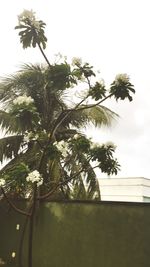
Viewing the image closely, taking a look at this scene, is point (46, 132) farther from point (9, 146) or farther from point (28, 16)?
point (28, 16)

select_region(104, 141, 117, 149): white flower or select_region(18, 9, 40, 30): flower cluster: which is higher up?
select_region(18, 9, 40, 30): flower cluster

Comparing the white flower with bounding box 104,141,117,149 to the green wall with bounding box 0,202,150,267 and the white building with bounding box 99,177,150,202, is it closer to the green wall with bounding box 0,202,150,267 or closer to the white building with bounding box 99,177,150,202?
the green wall with bounding box 0,202,150,267

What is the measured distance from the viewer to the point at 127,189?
2112 centimetres

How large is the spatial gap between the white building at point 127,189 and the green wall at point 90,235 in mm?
13712

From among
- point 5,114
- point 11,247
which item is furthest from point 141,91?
point 11,247

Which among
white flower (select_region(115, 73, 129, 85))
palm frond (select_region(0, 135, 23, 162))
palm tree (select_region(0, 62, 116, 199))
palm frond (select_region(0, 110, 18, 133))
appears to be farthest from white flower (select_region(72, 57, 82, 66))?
palm frond (select_region(0, 135, 23, 162))

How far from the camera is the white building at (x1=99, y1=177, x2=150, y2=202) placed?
798 inches

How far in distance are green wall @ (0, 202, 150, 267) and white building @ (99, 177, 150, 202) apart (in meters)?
13.7

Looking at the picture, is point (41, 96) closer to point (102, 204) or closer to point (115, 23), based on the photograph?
point (115, 23)

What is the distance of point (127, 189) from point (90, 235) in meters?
15.6

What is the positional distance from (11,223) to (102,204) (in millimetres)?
2550

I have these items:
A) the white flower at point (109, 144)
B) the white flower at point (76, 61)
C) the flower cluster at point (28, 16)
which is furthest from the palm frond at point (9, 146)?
the flower cluster at point (28, 16)

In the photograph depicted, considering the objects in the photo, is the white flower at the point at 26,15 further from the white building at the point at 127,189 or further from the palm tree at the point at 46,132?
the white building at the point at 127,189

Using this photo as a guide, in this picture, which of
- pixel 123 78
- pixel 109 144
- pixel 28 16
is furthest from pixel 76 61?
pixel 109 144
